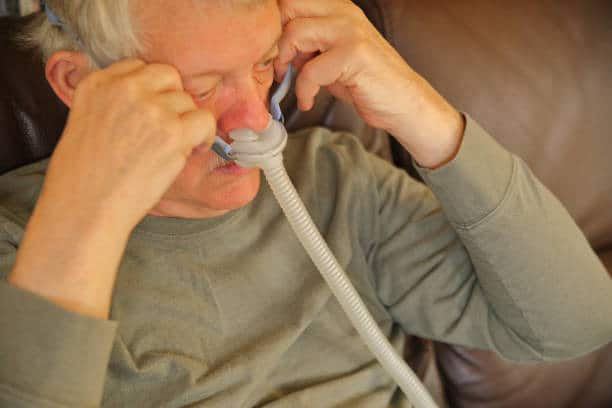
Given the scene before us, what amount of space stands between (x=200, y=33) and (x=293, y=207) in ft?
0.89

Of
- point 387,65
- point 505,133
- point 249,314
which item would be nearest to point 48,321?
point 249,314

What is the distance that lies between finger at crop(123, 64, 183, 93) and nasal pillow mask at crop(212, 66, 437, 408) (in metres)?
0.12

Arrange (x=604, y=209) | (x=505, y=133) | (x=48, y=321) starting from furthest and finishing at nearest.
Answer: (x=604, y=209) → (x=505, y=133) → (x=48, y=321)

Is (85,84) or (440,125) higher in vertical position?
(85,84)

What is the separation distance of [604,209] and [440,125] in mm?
721

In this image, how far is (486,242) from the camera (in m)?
1.16

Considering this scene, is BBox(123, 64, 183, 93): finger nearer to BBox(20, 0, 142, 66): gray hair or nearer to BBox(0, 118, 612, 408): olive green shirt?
BBox(20, 0, 142, 66): gray hair

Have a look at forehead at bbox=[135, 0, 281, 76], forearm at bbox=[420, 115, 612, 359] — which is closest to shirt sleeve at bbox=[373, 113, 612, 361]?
forearm at bbox=[420, 115, 612, 359]

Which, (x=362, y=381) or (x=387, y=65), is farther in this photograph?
(x=362, y=381)

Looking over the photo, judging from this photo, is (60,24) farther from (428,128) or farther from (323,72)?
(428,128)

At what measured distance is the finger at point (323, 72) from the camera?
109 cm

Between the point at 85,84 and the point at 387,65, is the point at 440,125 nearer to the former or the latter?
the point at 387,65

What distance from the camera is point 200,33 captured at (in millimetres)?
951

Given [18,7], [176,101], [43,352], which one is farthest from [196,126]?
[18,7]
